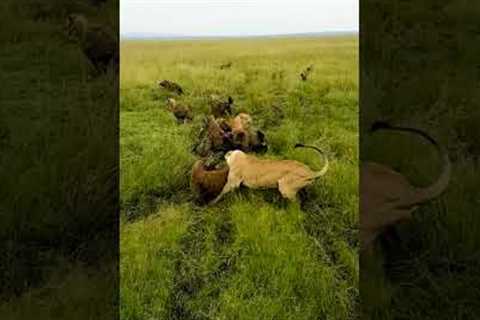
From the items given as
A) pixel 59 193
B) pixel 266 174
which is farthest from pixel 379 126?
pixel 59 193

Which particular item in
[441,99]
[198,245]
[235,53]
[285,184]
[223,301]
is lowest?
[223,301]

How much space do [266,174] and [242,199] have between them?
11 centimetres

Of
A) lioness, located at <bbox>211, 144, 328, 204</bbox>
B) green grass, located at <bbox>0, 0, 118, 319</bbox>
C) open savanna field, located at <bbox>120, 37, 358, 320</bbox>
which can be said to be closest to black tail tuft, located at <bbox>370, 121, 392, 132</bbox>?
open savanna field, located at <bbox>120, 37, 358, 320</bbox>

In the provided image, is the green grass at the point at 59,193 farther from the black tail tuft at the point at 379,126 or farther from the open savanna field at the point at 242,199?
the black tail tuft at the point at 379,126

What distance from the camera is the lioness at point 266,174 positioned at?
83.1 inches

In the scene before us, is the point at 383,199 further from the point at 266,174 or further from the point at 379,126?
the point at 266,174

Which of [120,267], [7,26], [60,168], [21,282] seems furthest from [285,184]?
[7,26]

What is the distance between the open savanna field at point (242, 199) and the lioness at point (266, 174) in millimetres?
29

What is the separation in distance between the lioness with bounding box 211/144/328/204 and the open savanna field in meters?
0.03

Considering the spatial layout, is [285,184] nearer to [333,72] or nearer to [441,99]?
[333,72]

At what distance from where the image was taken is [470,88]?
2.44 metres

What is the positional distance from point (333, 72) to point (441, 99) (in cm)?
41

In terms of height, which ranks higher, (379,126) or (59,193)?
(379,126)

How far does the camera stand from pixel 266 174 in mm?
2113
